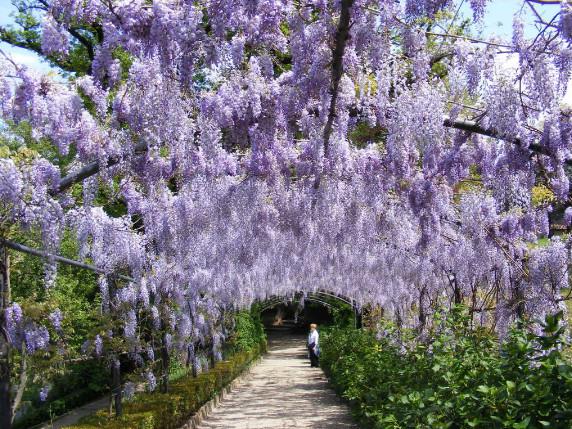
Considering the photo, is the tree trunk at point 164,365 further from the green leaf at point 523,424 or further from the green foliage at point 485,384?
the green leaf at point 523,424

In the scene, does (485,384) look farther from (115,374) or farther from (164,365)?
(164,365)

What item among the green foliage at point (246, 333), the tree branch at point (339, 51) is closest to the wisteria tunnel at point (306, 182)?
the tree branch at point (339, 51)

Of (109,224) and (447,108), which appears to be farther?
(109,224)

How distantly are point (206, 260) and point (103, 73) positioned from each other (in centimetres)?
668

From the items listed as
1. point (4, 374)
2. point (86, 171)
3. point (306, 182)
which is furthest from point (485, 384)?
point (4, 374)

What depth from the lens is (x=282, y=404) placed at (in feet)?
38.0

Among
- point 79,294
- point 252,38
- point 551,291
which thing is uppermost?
point 252,38

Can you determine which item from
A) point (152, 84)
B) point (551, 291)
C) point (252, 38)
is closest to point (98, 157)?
point (152, 84)

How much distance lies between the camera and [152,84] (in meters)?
4.41

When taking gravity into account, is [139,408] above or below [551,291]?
below

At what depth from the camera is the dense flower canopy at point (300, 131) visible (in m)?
3.84

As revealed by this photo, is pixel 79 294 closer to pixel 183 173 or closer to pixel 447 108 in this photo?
A: pixel 183 173

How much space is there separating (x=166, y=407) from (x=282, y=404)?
146 inches

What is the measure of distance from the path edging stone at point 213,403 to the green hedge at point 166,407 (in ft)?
0.26
